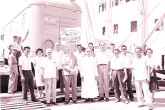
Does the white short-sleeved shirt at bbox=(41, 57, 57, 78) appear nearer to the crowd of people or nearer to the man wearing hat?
the crowd of people

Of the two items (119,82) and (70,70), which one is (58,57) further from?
(119,82)

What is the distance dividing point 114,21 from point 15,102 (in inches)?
735

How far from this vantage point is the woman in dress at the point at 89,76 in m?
7.51

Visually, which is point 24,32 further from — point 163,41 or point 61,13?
point 163,41

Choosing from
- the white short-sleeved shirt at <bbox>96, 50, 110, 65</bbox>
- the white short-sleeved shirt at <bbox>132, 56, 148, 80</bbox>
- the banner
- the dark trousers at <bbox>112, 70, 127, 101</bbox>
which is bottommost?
the dark trousers at <bbox>112, 70, 127, 101</bbox>

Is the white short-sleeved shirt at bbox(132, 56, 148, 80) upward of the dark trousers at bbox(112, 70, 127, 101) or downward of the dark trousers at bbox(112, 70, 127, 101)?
upward

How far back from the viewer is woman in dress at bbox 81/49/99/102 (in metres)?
7.51

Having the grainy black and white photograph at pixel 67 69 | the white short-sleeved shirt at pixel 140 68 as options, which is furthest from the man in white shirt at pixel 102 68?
the white short-sleeved shirt at pixel 140 68

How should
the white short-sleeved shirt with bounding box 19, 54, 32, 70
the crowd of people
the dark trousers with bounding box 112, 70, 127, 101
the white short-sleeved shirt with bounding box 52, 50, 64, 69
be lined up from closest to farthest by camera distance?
1. the white short-sleeved shirt with bounding box 19, 54, 32, 70
2. the crowd of people
3. the dark trousers with bounding box 112, 70, 127, 101
4. the white short-sleeved shirt with bounding box 52, 50, 64, 69

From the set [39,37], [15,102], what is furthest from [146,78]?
[39,37]

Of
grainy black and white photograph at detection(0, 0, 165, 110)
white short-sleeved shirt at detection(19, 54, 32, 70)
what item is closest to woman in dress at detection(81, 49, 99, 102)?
grainy black and white photograph at detection(0, 0, 165, 110)

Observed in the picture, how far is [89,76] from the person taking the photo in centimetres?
759

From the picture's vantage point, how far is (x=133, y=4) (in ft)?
69.6

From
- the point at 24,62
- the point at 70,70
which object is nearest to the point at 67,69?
the point at 70,70
